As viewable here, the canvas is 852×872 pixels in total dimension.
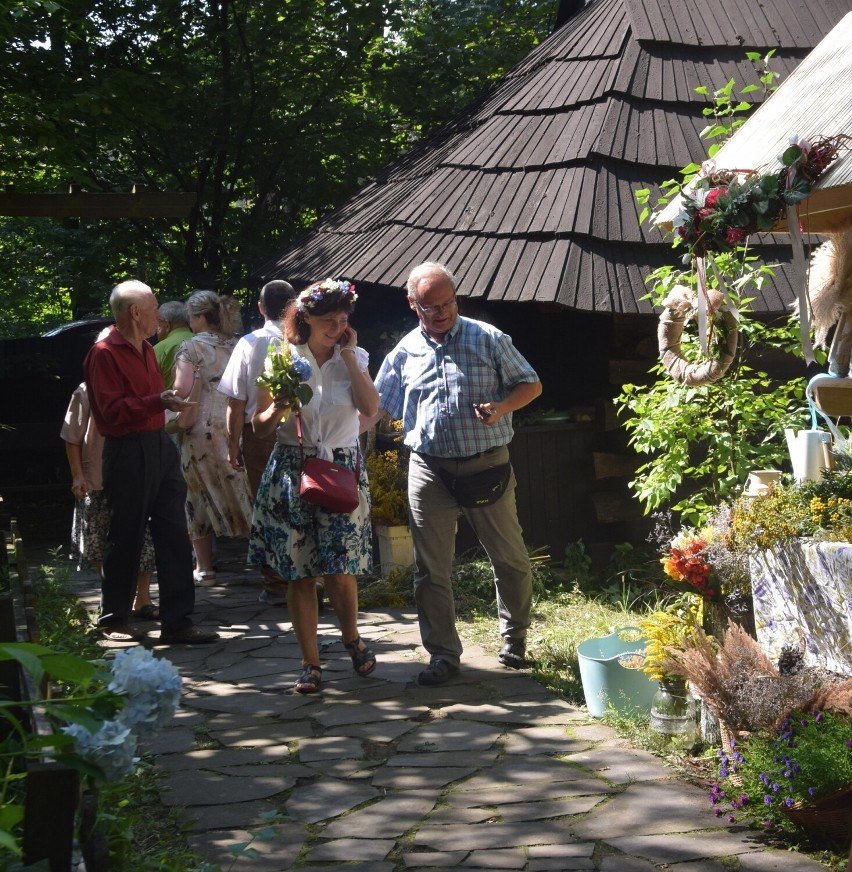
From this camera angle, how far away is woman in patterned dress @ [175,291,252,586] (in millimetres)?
7738

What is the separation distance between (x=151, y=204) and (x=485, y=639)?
342 cm

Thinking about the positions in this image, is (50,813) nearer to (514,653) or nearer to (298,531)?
(298,531)

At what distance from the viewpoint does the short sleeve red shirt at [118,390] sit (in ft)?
20.8

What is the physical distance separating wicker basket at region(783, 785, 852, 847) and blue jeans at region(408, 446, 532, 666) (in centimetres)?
226

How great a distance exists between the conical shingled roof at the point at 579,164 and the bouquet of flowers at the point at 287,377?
2.19 metres

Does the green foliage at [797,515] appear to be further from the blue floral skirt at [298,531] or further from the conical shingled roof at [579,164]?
the conical shingled roof at [579,164]

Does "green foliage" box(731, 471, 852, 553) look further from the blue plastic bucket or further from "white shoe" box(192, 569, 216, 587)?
"white shoe" box(192, 569, 216, 587)

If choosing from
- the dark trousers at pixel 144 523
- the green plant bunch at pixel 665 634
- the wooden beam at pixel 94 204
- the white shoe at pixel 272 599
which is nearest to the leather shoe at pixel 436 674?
the green plant bunch at pixel 665 634

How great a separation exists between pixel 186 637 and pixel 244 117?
7.14 metres

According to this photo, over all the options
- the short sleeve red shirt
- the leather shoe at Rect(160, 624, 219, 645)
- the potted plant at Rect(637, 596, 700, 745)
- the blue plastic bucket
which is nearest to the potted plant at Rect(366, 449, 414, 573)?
the leather shoe at Rect(160, 624, 219, 645)

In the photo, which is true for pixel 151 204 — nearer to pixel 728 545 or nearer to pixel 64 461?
pixel 728 545

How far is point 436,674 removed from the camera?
18.6 ft

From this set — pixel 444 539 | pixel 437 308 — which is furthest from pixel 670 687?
pixel 437 308

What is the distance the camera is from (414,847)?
12.6 ft
